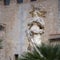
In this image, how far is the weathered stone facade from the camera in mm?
21828

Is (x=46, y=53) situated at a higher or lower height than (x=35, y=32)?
lower

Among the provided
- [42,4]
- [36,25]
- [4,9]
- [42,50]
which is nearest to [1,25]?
[4,9]

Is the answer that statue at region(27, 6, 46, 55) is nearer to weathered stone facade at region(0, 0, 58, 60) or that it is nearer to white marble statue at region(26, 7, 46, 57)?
white marble statue at region(26, 7, 46, 57)

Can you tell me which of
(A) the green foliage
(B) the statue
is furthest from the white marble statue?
(A) the green foliage

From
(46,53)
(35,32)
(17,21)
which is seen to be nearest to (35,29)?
(35,32)

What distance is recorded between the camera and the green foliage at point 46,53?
32.9 ft

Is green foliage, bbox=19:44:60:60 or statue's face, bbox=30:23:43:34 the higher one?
statue's face, bbox=30:23:43:34

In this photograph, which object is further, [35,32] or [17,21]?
[17,21]

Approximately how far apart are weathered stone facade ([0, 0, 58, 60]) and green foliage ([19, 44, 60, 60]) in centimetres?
1133

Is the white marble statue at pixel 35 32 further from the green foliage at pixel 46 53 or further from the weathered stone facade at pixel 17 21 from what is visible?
the weathered stone facade at pixel 17 21

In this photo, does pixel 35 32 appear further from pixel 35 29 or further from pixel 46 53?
pixel 46 53

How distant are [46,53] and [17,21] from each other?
41.9 ft

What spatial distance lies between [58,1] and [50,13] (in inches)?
30.6

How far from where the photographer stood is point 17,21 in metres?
22.9
